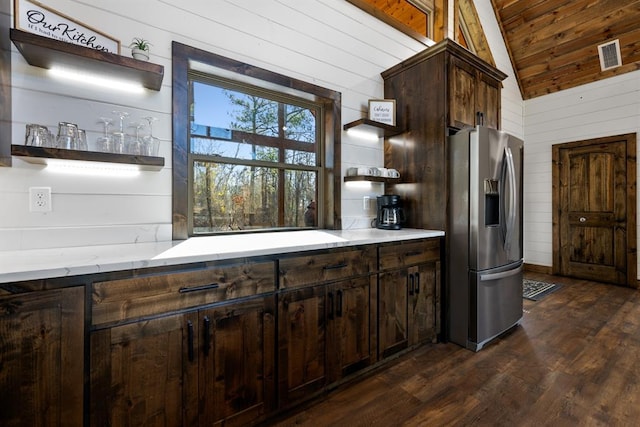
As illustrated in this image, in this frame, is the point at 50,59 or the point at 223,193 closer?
the point at 50,59

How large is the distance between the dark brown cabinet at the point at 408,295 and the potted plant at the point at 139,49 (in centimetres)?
189

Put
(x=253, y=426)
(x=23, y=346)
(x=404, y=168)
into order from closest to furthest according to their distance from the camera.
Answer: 1. (x=23, y=346)
2. (x=253, y=426)
3. (x=404, y=168)

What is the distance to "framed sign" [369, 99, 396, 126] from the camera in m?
2.80

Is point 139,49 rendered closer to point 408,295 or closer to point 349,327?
point 349,327

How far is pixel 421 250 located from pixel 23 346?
2355mm

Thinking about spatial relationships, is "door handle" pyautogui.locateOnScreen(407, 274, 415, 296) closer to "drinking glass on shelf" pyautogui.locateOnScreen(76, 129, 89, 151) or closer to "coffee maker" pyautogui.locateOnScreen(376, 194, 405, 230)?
"coffee maker" pyautogui.locateOnScreen(376, 194, 405, 230)

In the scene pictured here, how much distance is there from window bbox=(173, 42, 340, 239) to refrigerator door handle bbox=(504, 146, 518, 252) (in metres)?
1.49

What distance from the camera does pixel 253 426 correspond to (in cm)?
162

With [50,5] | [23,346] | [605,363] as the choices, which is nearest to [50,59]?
[50,5]

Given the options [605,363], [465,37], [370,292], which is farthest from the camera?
[465,37]

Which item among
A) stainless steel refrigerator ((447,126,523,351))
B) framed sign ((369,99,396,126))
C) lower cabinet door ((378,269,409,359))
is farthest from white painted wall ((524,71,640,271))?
lower cabinet door ((378,269,409,359))

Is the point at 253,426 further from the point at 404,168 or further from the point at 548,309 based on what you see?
the point at 548,309

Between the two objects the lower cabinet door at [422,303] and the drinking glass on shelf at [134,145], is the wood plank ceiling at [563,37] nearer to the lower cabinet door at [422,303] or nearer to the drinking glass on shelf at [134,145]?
the lower cabinet door at [422,303]

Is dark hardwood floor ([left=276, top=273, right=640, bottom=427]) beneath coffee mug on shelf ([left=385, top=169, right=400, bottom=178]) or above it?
beneath
